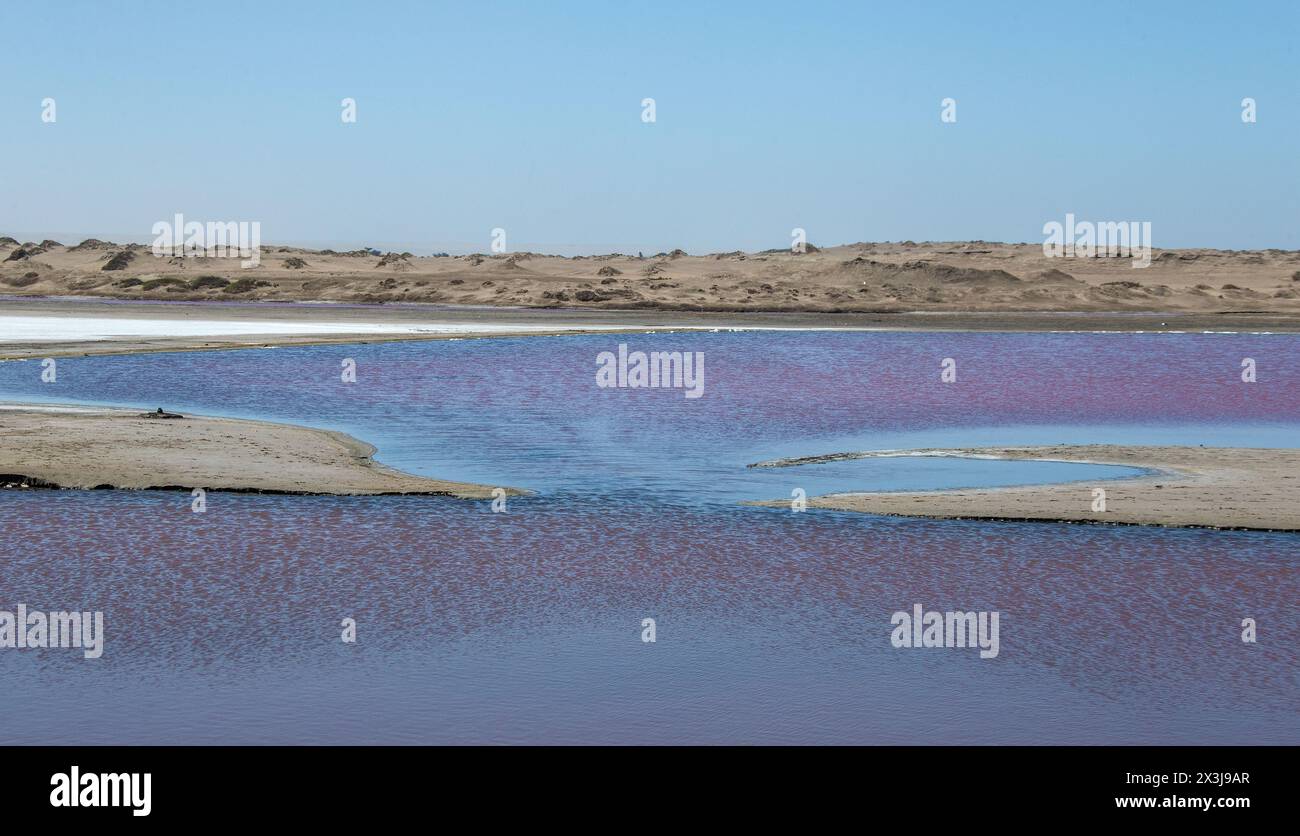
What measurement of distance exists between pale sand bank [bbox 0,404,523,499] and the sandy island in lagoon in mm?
62

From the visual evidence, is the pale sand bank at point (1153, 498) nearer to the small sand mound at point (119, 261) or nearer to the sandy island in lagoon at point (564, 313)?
the sandy island in lagoon at point (564, 313)

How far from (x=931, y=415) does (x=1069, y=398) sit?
20.3 ft

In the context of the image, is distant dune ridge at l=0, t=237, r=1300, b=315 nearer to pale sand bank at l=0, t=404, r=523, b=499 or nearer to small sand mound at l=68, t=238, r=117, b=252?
small sand mound at l=68, t=238, r=117, b=252

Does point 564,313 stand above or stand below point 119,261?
below

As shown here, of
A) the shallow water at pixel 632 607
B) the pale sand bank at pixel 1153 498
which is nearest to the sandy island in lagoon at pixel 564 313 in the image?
the pale sand bank at pixel 1153 498

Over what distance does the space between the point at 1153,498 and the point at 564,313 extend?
58.7 m

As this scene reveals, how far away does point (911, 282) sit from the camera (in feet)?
314

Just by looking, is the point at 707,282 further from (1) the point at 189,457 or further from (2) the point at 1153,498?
(2) the point at 1153,498

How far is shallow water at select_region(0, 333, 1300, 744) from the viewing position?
35.3ft

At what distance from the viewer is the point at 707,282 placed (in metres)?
96.6

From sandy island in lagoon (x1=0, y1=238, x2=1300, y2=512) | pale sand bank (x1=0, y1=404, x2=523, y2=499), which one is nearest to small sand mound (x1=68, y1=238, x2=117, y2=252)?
sandy island in lagoon (x1=0, y1=238, x2=1300, y2=512)

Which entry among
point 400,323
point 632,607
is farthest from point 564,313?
point 632,607
